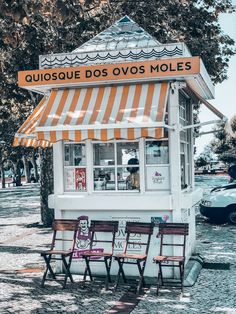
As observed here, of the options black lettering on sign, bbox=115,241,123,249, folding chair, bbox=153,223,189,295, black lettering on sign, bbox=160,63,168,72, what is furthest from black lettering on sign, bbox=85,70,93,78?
black lettering on sign, bbox=115,241,123,249

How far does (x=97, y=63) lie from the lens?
8.86 metres

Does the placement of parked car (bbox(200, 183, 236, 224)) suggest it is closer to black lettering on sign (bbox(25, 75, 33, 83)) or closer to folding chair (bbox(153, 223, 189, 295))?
folding chair (bbox(153, 223, 189, 295))

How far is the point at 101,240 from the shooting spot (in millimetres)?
8875

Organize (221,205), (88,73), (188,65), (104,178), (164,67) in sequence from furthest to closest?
(221,205) → (104,178) → (88,73) → (164,67) → (188,65)

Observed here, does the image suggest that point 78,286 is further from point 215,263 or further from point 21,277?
point 215,263

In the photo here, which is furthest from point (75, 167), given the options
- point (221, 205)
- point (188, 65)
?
point (221, 205)

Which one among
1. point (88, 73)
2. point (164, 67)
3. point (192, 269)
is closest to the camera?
point (164, 67)

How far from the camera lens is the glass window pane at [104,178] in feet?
29.7

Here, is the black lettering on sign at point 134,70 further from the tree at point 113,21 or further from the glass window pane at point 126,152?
the tree at point 113,21

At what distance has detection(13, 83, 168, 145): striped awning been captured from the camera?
7.83m

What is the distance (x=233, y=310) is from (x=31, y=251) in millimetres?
6330

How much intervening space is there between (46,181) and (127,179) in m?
7.94

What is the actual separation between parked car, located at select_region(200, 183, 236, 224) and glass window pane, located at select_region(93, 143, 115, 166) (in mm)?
6835

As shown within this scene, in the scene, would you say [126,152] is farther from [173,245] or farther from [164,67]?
[173,245]
